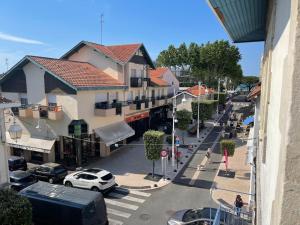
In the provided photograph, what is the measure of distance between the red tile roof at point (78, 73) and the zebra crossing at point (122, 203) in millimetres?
9293

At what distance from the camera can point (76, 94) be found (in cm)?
2022

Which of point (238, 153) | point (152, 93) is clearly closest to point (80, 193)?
point (238, 153)

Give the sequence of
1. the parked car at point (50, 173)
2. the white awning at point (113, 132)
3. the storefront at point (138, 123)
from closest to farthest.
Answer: the parked car at point (50, 173) < the white awning at point (113, 132) < the storefront at point (138, 123)

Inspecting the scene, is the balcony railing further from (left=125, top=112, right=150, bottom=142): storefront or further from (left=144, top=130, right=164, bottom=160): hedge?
(left=144, top=130, right=164, bottom=160): hedge

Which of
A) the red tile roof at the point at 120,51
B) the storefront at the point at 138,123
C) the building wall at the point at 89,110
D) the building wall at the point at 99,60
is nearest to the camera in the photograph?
the building wall at the point at 89,110

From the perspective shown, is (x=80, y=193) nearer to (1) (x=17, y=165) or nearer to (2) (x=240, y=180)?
(1) (x=17, y=165)

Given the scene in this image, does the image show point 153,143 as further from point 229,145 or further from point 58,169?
point 58,169

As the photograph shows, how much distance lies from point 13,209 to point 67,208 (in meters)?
4.00

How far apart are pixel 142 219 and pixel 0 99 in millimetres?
9580

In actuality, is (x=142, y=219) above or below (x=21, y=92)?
below

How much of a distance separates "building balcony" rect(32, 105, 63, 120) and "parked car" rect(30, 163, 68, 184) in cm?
402

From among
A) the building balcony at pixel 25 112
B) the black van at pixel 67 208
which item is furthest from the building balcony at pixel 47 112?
the black van at pixel 67 208

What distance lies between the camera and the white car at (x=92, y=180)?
16.8 metres

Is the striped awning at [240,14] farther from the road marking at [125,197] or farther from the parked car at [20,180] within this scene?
the parked car at [20,180]
